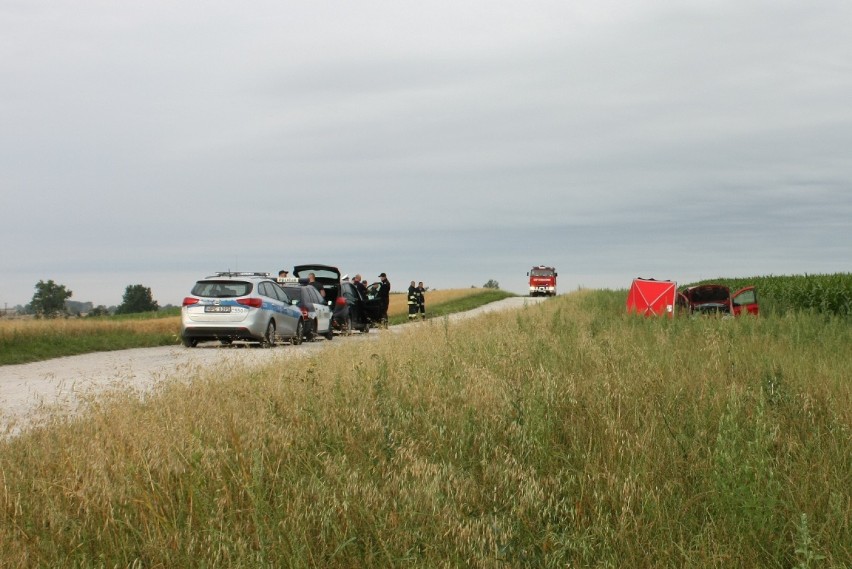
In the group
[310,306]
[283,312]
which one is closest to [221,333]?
[283,312]

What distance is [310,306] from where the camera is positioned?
88.4ft

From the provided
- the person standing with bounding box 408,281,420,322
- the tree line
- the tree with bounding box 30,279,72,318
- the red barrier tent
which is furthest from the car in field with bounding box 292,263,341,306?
the tree with bounding box 30,279,72,318

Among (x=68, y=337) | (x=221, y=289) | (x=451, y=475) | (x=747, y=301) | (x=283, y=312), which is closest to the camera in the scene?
(x=451, y=475)

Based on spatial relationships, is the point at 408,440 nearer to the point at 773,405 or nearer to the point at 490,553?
the point at 490,553

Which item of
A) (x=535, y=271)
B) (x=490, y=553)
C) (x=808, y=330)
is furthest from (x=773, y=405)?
(x=535, y=271)

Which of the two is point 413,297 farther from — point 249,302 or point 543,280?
point 543,280

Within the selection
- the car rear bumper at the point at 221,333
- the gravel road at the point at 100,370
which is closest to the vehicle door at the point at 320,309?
the gravel road at the point at 100,370

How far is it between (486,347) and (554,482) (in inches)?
251

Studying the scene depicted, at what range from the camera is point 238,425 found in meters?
Answer: 6.78

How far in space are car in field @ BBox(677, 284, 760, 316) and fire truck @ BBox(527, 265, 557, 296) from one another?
175ft

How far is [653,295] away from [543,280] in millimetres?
54554

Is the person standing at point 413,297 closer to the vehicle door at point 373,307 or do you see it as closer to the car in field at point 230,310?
the vehicle door at point 373,307

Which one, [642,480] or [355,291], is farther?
[355,291]

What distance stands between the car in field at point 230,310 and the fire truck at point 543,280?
5710 centimetres
